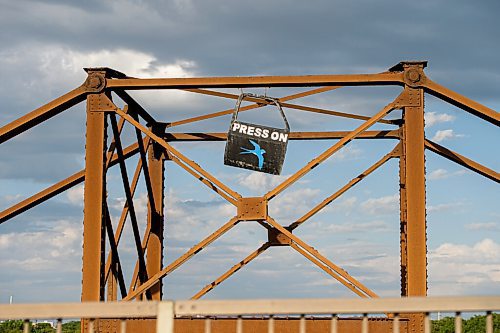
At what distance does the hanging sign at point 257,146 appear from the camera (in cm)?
1875

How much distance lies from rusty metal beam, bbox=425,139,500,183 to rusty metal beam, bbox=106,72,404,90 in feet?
12.6

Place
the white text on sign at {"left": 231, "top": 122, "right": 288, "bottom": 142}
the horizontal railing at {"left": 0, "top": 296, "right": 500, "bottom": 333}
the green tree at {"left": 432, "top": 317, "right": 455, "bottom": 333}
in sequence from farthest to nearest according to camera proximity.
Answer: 1. the green tree at {"left": 432, "top": 317, "right": 455, "bottom": 333}
2. the white text on sign at {"left": 231, "top": 122, "right": 288, "bottom": 142}
3. the horizontal railing at {"left": 0, "top": 296, "right": 500, "bottom": 333}

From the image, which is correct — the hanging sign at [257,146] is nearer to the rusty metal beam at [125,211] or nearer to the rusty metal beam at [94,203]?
the rusty metal beam at [94,203]

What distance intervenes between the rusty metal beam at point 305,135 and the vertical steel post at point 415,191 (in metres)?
5.64

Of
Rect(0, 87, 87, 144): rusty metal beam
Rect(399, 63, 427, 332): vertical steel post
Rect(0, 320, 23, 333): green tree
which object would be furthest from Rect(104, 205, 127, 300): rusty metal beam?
Rect(0, 320, 23, 333): green tree

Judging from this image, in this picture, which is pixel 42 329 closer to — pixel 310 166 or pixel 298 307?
pixel 310 166

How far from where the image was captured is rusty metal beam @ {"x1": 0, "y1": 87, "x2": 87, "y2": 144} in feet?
63.6

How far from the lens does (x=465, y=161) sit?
2211cm

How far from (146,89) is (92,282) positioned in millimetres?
4632

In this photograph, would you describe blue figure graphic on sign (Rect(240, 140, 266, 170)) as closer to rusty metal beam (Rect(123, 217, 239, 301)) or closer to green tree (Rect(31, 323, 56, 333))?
rusty metal beam (Rect(123, 217, 239, 301))

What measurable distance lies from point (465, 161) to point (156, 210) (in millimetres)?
9094

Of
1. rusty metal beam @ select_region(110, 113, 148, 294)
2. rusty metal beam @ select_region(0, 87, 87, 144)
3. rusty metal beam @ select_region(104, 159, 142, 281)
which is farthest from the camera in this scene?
rusty metal beam @ select_region(104, 159, 142, 281)

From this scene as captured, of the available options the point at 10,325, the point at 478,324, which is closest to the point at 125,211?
the point at 478,324

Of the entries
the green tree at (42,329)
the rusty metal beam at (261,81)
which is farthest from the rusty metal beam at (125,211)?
the green tree at (42,329)
